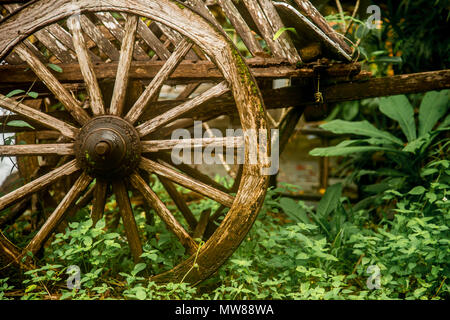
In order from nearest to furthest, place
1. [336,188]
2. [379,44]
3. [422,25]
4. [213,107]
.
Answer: [213,107] → [336,188] → [422,25] → [379,44]

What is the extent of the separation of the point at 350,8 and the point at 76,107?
3716mm

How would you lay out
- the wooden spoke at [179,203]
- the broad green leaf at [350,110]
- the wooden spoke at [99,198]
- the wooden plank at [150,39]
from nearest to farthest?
the wooden spoke at [99,198]
the wooden plank at [150,39]
the wooden spoke at [179,203]
the broad green leaf at [350,110]

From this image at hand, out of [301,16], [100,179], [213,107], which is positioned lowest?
[100,179]

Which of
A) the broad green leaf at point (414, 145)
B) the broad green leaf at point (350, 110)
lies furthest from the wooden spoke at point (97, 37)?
the broad green leaf at point (350, 110)

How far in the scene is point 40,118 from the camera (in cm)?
185

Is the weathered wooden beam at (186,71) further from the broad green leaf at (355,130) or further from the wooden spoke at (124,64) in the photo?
the broad green leaf at (355,130)

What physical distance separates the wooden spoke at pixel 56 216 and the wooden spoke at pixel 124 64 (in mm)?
434

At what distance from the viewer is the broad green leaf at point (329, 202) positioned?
110 inches

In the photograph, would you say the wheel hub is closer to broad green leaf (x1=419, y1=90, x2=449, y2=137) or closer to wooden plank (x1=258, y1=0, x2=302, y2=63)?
wooden plank (x1=258, y1=0, x2=302, y2=63)

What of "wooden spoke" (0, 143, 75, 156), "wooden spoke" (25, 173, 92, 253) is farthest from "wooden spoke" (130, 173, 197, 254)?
"wooden spoke" (0, 143, 75, 156)
